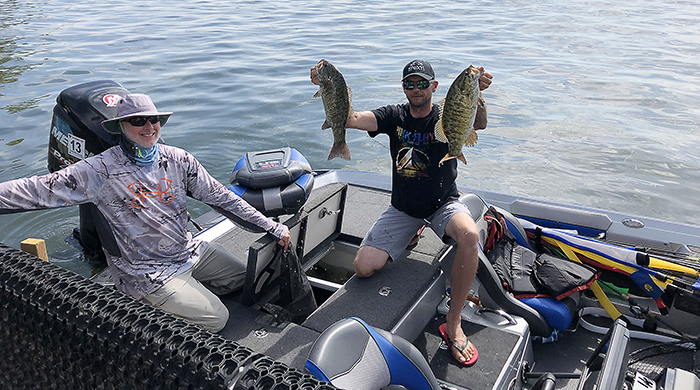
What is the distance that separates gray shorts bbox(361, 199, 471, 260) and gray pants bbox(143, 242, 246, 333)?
1193 mm

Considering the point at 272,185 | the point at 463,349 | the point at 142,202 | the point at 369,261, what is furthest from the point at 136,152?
the point at 463,349

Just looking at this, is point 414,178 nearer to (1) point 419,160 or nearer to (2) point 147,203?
(1) point 419,160

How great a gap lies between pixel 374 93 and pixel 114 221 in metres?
8.69

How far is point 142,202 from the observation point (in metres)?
2.82

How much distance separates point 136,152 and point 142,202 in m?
0.29

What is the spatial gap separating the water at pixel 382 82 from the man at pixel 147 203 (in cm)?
252

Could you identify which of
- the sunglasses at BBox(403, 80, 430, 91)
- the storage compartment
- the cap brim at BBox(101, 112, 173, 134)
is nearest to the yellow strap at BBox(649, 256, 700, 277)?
the storage compartment

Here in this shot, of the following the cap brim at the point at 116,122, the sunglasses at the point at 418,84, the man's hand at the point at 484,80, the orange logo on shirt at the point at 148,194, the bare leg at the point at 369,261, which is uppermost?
the man's hand at the point at 484,80

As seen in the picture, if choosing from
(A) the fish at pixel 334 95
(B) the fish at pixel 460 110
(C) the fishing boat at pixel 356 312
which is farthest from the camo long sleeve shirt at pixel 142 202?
(B) the fish at pixel 460 110

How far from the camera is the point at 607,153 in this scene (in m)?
8.83

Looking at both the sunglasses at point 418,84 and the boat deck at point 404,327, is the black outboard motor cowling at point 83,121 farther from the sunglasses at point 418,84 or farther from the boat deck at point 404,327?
the sunglasses at point 418,84

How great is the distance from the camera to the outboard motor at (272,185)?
10.7 ft

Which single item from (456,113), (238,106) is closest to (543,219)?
(456,113)

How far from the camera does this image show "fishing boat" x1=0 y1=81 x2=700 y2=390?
156cm
